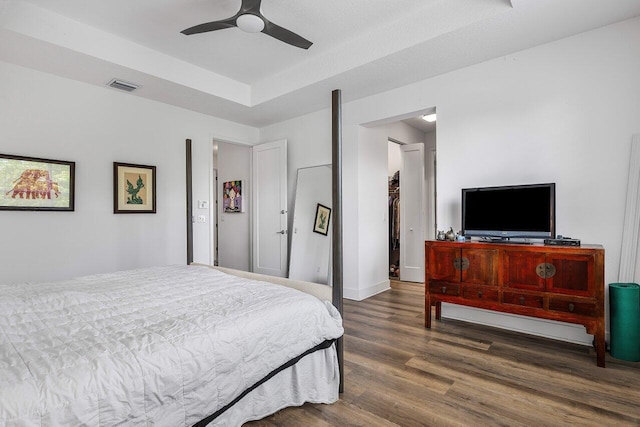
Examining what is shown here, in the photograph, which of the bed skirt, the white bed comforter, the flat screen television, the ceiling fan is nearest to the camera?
the white bed comforter

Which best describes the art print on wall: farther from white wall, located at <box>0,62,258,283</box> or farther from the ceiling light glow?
the ceiling light glow

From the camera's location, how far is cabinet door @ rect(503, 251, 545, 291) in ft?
8.57

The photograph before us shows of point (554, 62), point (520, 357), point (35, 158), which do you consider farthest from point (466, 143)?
point (35, 158)

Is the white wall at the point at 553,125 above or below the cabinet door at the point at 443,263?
above

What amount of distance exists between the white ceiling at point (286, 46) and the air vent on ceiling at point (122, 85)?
3.2 inches

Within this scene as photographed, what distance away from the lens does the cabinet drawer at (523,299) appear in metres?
2.62

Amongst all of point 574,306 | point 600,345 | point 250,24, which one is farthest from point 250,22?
point 600,345

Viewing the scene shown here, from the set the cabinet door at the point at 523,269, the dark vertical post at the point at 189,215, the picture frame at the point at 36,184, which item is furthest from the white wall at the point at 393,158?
the picture frame at the point at 36,184

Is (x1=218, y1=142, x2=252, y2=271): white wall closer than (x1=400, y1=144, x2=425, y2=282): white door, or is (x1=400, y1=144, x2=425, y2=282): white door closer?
(x1=400, y1=144, x2=425, y2=282): white door

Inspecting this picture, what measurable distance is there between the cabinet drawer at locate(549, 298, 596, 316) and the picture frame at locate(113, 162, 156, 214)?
14.1 feet

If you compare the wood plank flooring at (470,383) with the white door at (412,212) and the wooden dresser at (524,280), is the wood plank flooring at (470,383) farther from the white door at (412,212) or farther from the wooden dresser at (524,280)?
the white door at (412,212)

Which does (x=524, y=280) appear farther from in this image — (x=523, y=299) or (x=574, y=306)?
(x=574, y=306)

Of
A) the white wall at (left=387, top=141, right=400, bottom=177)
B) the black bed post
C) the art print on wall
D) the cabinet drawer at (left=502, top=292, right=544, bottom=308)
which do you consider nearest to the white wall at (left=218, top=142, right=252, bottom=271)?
the art print on wall

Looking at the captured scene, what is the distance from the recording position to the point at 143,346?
119 centimetres
